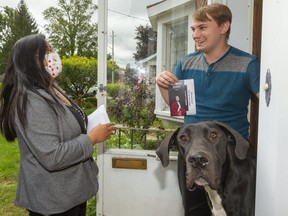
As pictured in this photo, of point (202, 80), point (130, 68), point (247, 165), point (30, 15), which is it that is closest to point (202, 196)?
point (247, 165)

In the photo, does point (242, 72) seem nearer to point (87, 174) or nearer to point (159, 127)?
point (87, 174)

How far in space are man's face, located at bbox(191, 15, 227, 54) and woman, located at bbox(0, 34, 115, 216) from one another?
88cm

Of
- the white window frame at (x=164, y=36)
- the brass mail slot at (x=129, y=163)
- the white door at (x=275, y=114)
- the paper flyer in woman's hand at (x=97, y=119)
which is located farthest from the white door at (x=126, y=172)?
the white door at (x=275, y=114)

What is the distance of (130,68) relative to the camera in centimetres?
345

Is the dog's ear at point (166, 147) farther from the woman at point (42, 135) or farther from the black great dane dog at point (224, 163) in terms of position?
the woman at point (42, 135)

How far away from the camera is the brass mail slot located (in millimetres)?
3328

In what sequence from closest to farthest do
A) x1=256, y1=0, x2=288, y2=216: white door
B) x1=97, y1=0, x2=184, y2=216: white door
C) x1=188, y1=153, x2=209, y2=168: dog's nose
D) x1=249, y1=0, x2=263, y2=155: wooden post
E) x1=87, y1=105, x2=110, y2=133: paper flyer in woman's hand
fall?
x1=256, y1=0, x2=288, y2=216: white door
x1=188, y1=153, x2=209, y2=168: dog's nose
x1=87, y1=105, x2=110, y2=133: paper flyer in woman's hand
x1=249, y1=0, x2=263, y2=155: wooden post
x1=97, y1=0, x2=184, y2=216: white door

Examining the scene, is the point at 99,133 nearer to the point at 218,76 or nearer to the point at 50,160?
the point at 50,160

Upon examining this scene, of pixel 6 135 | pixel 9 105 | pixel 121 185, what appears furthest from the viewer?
pixel 121 185

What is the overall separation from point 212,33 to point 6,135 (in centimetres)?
141

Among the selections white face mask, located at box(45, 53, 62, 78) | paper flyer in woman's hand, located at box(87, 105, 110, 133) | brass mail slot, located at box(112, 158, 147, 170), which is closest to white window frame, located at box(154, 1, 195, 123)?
brass mail slot, located at box(112, 158, 147, 170)

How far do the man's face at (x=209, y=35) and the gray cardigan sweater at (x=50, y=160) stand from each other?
0.92 metres

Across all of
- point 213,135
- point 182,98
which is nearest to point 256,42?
point 182,98

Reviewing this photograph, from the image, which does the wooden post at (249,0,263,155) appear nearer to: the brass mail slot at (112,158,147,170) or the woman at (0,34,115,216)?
the brass mail slot at (112,158,147,170)
